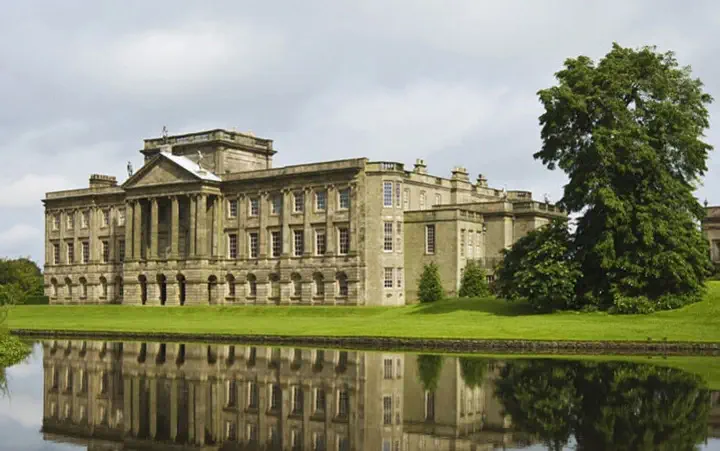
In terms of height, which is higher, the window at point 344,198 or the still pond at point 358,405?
the window at point 344,198

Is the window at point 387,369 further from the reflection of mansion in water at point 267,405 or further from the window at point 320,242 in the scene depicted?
the window at point 320,242

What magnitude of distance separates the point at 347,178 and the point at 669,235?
26285mm

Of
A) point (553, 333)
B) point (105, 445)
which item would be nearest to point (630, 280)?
point (553, 333)

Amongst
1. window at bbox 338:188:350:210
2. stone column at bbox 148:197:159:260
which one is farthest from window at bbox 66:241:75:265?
window at bbox 338:188:350:210

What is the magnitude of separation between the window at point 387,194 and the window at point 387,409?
46.8 m

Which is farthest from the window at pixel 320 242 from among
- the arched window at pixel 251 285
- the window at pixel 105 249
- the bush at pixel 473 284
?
the window at pixel 105 249

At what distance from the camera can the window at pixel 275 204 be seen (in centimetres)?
7525

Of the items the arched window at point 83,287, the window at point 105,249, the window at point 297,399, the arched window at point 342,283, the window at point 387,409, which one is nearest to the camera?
the window at point 387,409

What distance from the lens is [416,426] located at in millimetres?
18984

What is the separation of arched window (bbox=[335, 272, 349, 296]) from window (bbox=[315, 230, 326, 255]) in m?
2.47

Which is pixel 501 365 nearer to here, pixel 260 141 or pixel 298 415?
pixel 298 415

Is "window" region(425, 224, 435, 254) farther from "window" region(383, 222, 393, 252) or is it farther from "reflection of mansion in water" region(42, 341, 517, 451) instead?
"reflection of mansion in water" region(42, 341, 517, 451)

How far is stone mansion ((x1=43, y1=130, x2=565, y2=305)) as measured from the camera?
228 feet

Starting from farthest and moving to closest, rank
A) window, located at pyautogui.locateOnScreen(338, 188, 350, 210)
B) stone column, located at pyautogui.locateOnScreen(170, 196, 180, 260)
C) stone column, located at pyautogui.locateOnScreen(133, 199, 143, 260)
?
stone column, located at pyautogui.locateOnScreen(133, 199, 143, 260)
stone column, located at pyautogui.locateOnScreen(170, 196, 180, 260)
window, located at pyautogui.locateOnScreen(338, 188, 350, 210)
